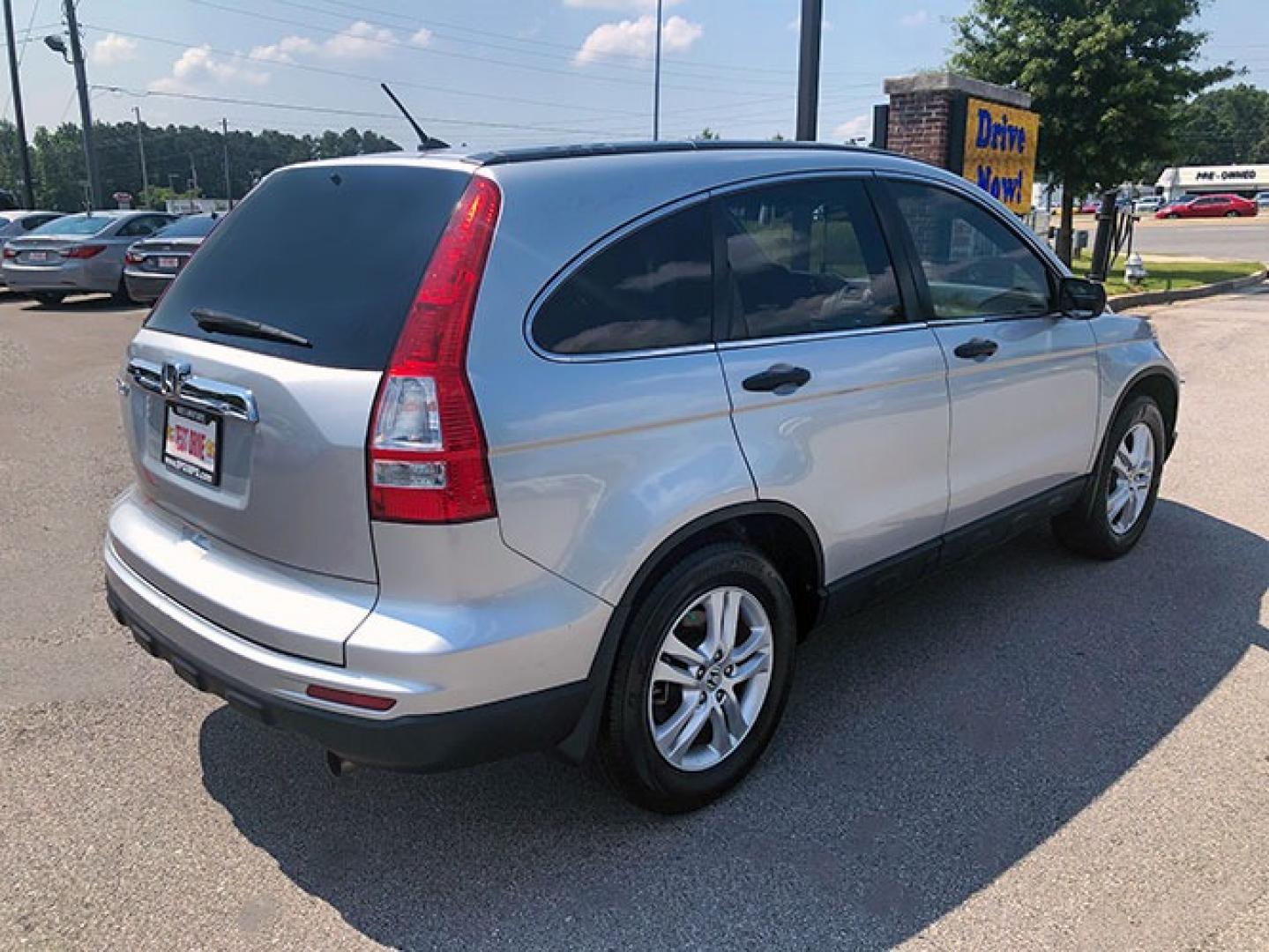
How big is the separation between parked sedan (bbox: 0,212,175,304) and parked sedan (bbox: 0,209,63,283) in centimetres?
203

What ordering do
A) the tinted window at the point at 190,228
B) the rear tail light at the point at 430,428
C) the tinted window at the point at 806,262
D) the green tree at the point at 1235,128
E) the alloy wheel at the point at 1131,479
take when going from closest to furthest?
the rear tail light at the point at 430,428, the tinted window at the point at 806,262, the alloy wheel at the point at 1131,479, the tinted window at the point at 190,228, the green tree at the point at 1235,128

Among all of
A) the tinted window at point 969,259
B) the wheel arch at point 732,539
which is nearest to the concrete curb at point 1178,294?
the tinted window at point 969,259

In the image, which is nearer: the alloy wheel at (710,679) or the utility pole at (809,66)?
the alloy wheel at (710,679)

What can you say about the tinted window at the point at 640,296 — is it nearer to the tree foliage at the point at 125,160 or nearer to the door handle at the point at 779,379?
the door handle at the point at 779,379

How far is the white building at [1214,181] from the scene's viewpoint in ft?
274

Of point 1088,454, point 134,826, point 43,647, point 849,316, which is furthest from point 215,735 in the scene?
point 1088,454

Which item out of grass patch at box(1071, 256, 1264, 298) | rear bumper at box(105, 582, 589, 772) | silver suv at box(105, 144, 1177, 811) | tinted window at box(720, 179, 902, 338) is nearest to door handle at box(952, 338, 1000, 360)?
silver suv at box(105, 144, 1177, 811)

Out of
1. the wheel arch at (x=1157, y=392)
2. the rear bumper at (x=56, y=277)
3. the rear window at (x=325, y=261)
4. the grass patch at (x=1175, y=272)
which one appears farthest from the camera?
the grass patch at (x=1175, y=272)

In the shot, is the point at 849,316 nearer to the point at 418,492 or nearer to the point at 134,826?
the point at 418,492

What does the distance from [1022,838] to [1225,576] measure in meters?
2.54

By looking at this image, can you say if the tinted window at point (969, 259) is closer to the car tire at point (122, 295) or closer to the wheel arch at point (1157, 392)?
the wheel arch at point (1157, 392)

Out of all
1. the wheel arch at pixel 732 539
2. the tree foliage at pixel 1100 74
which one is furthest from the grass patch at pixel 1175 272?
the wheel arch at pixel 732 539

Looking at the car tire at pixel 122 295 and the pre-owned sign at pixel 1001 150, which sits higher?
the pre-owned sign at pixel 1001 150

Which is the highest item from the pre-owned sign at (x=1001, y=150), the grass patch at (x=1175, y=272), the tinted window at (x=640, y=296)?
the pre-owned sign at (x=1001, y=150)
